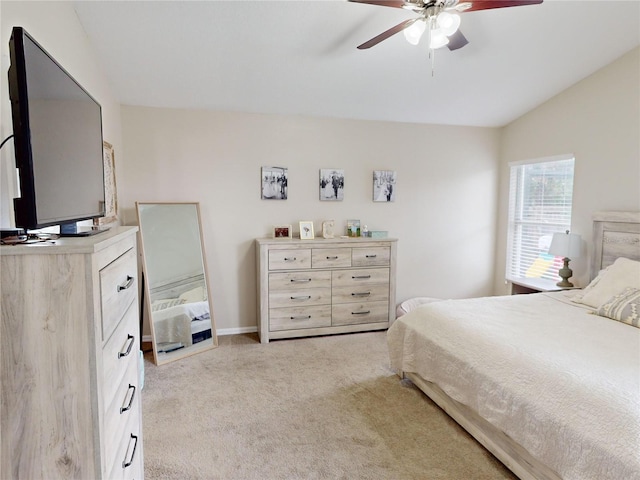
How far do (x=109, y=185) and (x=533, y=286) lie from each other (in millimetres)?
3902

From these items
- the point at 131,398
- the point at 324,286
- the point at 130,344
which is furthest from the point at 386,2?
the point at 324,286

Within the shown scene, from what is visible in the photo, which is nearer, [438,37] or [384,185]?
[438,37]

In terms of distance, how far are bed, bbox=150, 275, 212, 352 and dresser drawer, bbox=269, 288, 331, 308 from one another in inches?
26.0

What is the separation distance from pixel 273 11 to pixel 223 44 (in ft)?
1.68

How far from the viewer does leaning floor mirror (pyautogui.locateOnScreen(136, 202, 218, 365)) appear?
11.0 feet

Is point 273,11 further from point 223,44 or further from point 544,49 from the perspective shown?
point 544,49

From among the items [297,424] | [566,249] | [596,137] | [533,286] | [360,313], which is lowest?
[297,424]

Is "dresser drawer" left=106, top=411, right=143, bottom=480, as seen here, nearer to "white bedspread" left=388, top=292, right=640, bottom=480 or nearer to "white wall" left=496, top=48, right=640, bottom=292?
"white bedspread" left=388, top=292, right=640, bottom=480

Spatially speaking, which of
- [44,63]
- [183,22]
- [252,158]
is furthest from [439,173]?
[44,63]

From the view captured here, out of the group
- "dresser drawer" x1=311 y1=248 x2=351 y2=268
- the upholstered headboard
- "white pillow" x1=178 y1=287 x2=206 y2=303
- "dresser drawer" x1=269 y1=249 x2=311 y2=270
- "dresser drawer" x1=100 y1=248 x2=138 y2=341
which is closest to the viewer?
"dresser drawer" x1=100 y1=248 x2=138 y2=341

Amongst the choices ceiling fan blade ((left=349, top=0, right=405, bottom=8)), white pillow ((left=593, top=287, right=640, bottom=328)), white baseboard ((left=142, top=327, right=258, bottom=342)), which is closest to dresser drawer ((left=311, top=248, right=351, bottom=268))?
white baseboard ((left=142, top=327, right=258, bottom=342))

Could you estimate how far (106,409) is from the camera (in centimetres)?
100

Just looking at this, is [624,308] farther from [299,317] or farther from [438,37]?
[299,317]

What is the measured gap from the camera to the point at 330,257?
3811 millimetres
